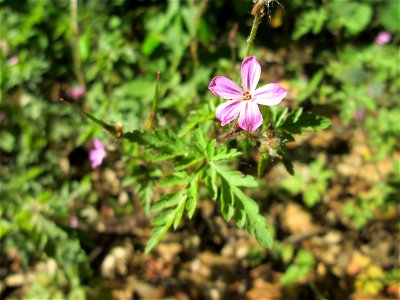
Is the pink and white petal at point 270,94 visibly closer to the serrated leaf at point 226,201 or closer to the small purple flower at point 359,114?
the serrated leaf at point 226,201

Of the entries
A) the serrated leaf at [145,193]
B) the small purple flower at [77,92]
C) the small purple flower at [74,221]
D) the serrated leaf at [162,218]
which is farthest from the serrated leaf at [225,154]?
the small purple flower at [77,92]

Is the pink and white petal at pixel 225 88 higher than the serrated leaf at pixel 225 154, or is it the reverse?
the pink and white petal at pixel 225 88

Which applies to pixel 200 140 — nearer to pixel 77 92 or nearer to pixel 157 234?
pixel 157 234

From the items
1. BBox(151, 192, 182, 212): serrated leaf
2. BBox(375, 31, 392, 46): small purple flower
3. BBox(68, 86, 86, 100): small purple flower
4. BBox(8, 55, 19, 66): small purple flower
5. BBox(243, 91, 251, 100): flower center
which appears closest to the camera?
BBox(243, 91, 251, 100): flower center

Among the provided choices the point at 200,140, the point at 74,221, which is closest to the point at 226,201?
the point at 200,140

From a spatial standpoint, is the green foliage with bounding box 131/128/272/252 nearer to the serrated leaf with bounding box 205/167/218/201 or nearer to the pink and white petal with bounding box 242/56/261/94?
the serrated leaf with bounding box 205/167/218/201

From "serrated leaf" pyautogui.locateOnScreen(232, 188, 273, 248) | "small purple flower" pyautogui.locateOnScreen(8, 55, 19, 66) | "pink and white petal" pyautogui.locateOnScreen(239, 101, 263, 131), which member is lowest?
"serrated leaf" pyautogui.locateOnScreen(232, 188, 273, 248)

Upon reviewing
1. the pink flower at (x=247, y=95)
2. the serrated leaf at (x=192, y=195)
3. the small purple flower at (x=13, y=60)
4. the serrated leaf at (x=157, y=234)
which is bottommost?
the serrated leaf at (x=157, y=234)

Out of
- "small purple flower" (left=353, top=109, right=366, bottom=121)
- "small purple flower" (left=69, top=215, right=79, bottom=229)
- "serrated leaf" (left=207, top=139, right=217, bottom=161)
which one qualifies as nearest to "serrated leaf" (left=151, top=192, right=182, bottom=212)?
"serrated leaf" (left=207, top=139, right=217, bottom=161)
